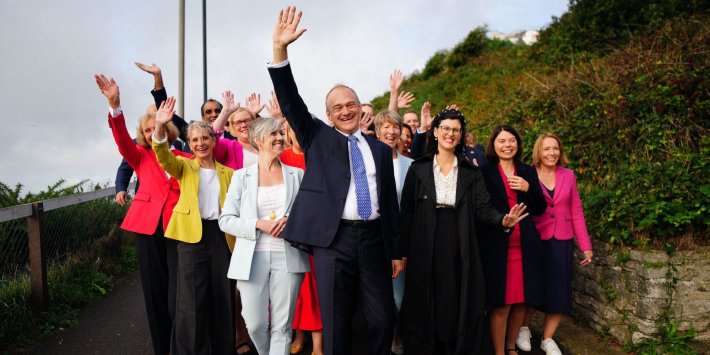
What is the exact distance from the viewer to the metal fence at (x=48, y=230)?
551 cm

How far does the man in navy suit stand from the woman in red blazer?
1.34 metres

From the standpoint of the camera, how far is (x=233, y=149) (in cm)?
477

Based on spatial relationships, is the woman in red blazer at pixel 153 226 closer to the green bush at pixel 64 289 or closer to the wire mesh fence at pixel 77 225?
the green bush at pixel 64 289

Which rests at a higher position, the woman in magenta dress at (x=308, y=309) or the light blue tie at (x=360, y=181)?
the light blue tie at (x=360, y=181)

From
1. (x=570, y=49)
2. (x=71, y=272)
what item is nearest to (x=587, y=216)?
(x=71, y=272)

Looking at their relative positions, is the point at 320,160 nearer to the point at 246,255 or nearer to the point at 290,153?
the point at 246,255

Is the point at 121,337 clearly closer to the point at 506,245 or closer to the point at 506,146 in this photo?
the point at 506,245

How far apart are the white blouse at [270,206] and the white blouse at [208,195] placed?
1.93ft

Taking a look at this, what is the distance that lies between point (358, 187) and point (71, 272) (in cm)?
485

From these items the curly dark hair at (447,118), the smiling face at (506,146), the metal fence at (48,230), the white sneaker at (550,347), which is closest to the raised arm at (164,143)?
the curly dark hair at (447,118)

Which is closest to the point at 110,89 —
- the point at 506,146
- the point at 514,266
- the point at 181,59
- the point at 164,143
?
the point at 164,143

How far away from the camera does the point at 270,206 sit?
3697 millimetres

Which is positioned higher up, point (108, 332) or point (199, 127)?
point (199, 127)

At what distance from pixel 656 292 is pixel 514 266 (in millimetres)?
1369
